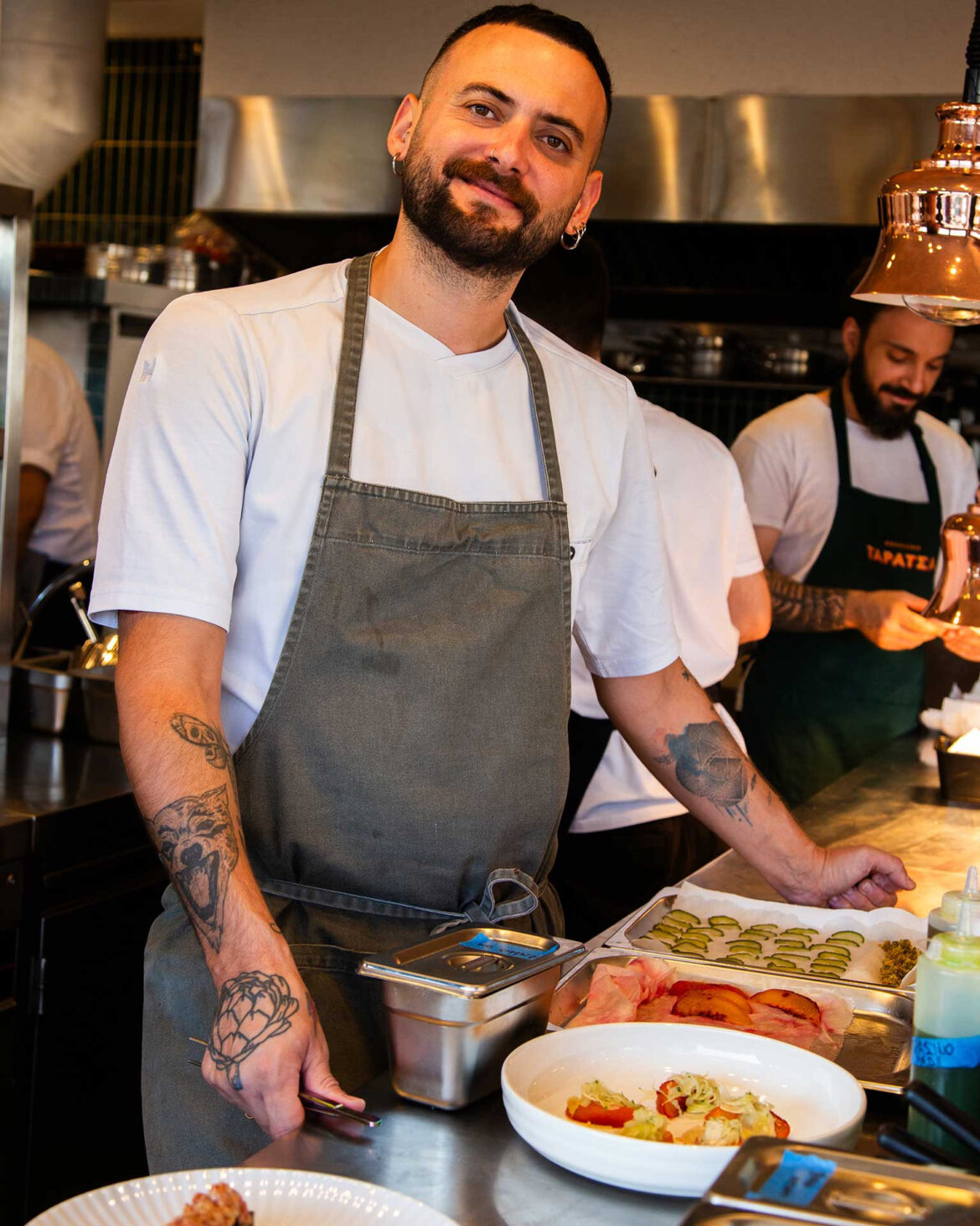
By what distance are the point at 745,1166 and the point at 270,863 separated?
747mm

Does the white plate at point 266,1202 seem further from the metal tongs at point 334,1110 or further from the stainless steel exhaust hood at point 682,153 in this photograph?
the stainless steel exhaust hood at point 682,153

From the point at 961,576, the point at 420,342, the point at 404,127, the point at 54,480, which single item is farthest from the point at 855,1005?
the point at 54,480

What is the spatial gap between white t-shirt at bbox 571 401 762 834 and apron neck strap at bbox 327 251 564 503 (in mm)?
1039

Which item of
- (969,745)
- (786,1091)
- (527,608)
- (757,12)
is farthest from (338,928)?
(757,12)

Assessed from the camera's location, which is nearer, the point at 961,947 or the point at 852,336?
the point at 961,947

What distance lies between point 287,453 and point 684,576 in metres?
1.40

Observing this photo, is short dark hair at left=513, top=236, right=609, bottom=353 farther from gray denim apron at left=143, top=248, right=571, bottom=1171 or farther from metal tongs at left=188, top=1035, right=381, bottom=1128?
metal tongs at left=188, top=1035, right=381, bottom=1128

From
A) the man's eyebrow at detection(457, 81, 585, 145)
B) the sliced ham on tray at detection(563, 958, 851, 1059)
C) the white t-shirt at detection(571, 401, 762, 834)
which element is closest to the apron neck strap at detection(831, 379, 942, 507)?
the white t-shirt at detection(571, 401, 762, 834)

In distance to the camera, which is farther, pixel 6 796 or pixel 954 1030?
pixel 6 796

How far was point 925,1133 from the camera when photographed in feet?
3.28

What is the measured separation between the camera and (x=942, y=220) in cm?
171

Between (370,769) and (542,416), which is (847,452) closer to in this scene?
(542,416)

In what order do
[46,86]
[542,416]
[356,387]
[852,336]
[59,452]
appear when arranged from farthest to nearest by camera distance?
[59,452], [852,336], [46,86], [542,416], [356,387]

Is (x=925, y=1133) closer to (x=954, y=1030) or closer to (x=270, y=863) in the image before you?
(x=954, y=1030)
